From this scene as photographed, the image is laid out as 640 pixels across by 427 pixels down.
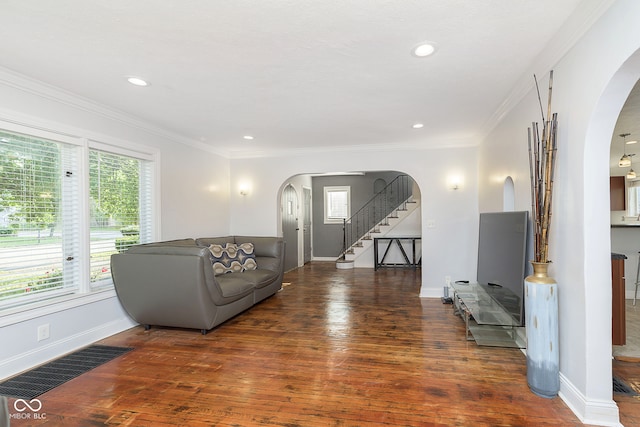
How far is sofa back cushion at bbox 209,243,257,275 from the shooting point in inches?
182

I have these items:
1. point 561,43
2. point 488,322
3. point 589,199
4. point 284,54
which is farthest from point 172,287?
point 561,43

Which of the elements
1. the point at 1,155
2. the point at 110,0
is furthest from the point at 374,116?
the point at 1,155

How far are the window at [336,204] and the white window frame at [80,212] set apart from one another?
582 centimetres

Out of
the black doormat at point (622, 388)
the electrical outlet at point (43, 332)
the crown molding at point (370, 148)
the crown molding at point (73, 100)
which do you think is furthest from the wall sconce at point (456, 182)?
the electrical outlet at point (43, 332)

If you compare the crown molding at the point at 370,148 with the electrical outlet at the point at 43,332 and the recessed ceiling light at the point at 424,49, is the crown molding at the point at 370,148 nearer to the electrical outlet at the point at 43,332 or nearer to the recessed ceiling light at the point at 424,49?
the recessed ceiling light at the point at 424,49

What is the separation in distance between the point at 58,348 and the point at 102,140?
219 cm

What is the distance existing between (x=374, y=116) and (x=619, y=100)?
239cm

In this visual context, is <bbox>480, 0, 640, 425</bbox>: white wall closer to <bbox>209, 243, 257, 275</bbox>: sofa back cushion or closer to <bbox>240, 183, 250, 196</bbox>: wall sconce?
<bbox>209, 243, 257, 275</bbox>: sofa back cushion

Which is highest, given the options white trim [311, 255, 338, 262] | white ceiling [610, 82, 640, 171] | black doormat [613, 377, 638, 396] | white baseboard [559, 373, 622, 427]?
white ceiling [610, 82, 640, 171]

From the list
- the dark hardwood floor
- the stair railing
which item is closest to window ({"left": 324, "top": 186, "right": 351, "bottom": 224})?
the stair railing

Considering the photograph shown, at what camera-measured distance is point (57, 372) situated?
2.75 metres

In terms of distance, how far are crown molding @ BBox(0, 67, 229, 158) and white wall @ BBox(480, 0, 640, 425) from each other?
4286 millimetres

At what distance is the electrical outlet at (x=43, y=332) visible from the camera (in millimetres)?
2941

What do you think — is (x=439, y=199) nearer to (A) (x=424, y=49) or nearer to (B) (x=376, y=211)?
(A) (x=424, y=49)
